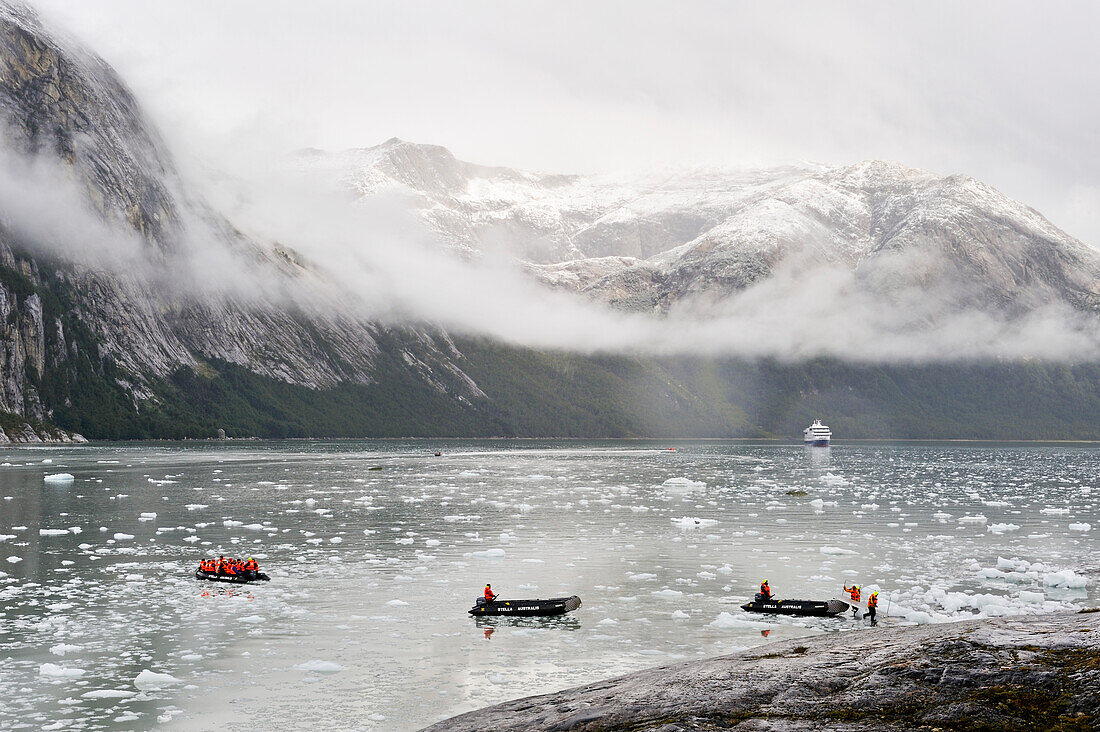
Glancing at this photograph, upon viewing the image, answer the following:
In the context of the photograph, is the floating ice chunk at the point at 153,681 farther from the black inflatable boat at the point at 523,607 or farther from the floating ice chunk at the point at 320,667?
the black inflatable boat at the point at 523,607

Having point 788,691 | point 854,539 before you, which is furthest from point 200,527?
point 788,691

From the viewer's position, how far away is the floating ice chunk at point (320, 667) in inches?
1052

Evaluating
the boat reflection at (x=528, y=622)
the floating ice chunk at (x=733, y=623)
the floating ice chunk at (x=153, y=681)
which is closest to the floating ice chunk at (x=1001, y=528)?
the floating ice chunk at (x=733, y=623)

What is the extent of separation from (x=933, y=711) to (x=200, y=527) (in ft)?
190

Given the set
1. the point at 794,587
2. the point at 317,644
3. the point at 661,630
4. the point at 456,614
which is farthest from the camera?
the point at 794,587

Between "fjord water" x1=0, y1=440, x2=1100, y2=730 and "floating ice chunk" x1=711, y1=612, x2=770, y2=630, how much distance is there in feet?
0.28

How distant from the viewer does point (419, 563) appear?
157 ft

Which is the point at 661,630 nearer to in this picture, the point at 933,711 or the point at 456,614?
the point at 456,614

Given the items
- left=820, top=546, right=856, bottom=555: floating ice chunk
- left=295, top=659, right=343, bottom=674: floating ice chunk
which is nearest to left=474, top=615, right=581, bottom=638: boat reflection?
left=295, top=659, right=343, bottom=674: floating ice chunk

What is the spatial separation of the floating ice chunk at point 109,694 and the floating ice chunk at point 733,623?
67.3ft

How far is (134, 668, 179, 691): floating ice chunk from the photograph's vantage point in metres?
25.1

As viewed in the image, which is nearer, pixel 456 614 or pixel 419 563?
pixel 456 614

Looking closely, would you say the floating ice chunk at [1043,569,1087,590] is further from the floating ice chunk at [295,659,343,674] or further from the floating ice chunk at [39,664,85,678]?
the floating ice chunk at [39,664,85,678]

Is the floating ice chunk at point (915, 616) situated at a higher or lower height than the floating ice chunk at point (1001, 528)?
higher
